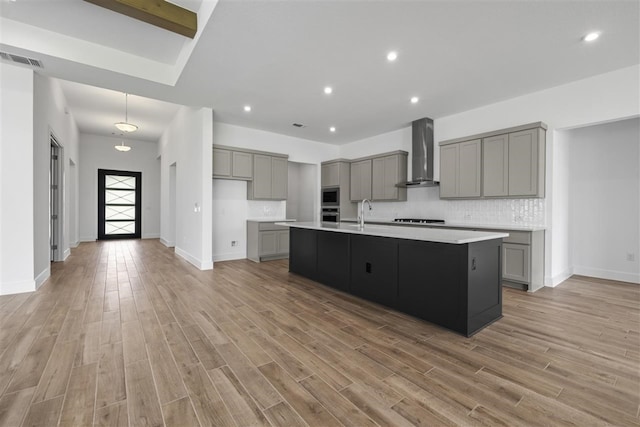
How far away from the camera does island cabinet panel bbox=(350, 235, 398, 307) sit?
314 cm

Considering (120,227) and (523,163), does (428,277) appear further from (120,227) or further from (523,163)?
(120,227)

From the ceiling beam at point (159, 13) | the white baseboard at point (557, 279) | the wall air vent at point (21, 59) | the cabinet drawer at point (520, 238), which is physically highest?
the ceiling beam at point (159, 13)

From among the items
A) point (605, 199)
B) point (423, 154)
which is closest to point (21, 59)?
point (423, 154)

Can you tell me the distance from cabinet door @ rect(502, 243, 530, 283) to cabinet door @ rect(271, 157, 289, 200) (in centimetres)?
445

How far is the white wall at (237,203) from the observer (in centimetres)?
610

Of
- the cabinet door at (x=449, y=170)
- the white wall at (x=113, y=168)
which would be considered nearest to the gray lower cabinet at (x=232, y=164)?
the cabinet door at (x=449, y=170)

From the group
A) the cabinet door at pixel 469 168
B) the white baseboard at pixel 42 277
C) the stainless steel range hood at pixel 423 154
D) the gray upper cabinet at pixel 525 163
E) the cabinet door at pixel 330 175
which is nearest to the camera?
the white baseboard at pixel 42 277

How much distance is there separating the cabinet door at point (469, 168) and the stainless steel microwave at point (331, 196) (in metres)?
2.94

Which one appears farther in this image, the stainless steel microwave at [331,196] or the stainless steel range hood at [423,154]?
the stainless steel microwave at [331,196]

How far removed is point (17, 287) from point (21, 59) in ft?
9.36

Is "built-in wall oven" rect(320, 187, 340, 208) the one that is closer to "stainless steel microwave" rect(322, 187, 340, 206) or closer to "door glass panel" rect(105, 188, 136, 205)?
"stainless steel microwave" rect(322, 187, 340, 206)

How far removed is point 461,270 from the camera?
256 centimetres

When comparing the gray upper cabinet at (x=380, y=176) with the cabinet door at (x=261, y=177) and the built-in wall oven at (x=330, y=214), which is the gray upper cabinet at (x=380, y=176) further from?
Result: the cabinet door at (x=261, y=177)

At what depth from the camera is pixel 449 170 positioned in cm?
525
